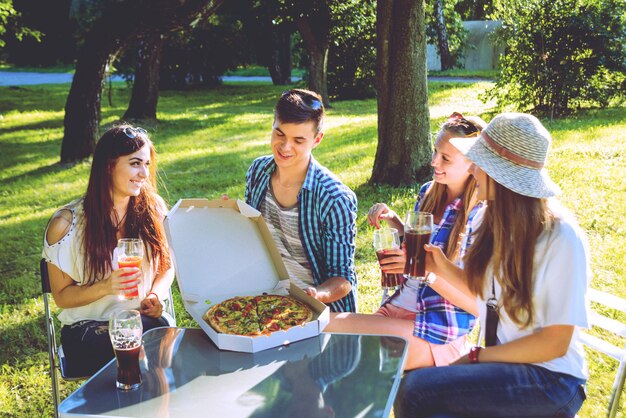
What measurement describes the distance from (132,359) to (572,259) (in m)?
1.67

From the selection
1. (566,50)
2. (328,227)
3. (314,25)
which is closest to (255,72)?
(314,25)

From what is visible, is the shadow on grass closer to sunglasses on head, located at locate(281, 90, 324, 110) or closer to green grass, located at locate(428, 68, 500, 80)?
sunglasses on head, located at locate(281, 90, 324, 110)

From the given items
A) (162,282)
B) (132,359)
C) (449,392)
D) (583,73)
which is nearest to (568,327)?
(449,392)

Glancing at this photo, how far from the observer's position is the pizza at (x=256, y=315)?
2699 millimetres

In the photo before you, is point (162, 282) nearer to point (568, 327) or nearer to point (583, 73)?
point (568, 327)

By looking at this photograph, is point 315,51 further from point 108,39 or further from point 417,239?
point 417,239

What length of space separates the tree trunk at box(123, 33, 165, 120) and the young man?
42.4 ft

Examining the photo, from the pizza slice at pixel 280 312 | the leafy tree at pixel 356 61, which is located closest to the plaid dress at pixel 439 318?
the pizza slice at pixel 280 312

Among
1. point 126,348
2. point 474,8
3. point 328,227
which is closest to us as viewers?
point 126,348

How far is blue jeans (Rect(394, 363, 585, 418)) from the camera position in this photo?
8.29 ft

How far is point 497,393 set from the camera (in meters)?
2.54

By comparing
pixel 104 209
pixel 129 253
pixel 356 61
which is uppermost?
pixel 356 61

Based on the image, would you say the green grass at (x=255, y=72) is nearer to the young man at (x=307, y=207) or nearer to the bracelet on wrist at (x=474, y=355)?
the young man at (x=307, y=207)

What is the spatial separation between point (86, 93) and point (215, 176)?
3.05 metres
